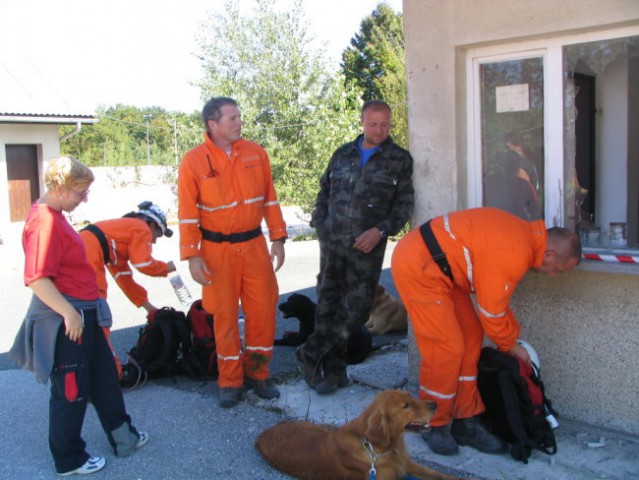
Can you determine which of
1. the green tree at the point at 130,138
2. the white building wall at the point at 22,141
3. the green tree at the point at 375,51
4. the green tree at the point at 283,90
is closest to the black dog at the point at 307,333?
the green tree at the point at 283,90

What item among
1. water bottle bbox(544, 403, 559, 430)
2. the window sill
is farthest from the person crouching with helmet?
the window sill

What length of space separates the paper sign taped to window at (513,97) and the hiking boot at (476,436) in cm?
202

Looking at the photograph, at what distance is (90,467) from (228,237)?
68.9 inches

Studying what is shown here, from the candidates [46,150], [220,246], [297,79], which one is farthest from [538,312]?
[46,150]

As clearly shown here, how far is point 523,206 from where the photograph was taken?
4.45m

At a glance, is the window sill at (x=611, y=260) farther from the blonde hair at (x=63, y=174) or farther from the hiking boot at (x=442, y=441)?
the blonde hair at (x=63, y=174)

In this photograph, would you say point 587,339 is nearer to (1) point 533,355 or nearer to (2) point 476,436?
(1) point 533,355

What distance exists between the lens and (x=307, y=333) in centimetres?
626

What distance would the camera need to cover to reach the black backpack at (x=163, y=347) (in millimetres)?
5387

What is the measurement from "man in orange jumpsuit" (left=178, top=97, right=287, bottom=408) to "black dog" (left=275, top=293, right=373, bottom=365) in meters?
0.88

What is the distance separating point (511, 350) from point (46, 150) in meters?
18.8

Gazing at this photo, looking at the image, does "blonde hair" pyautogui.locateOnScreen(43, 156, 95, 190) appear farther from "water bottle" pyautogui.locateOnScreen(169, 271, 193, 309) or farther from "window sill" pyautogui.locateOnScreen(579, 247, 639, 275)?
"window sill" pyautogui.locateOnScreen(579, 247, 639, 275)

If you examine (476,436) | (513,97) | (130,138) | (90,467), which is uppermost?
(130,138)

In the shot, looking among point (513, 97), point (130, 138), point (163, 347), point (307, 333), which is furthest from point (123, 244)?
point (130, 138)
